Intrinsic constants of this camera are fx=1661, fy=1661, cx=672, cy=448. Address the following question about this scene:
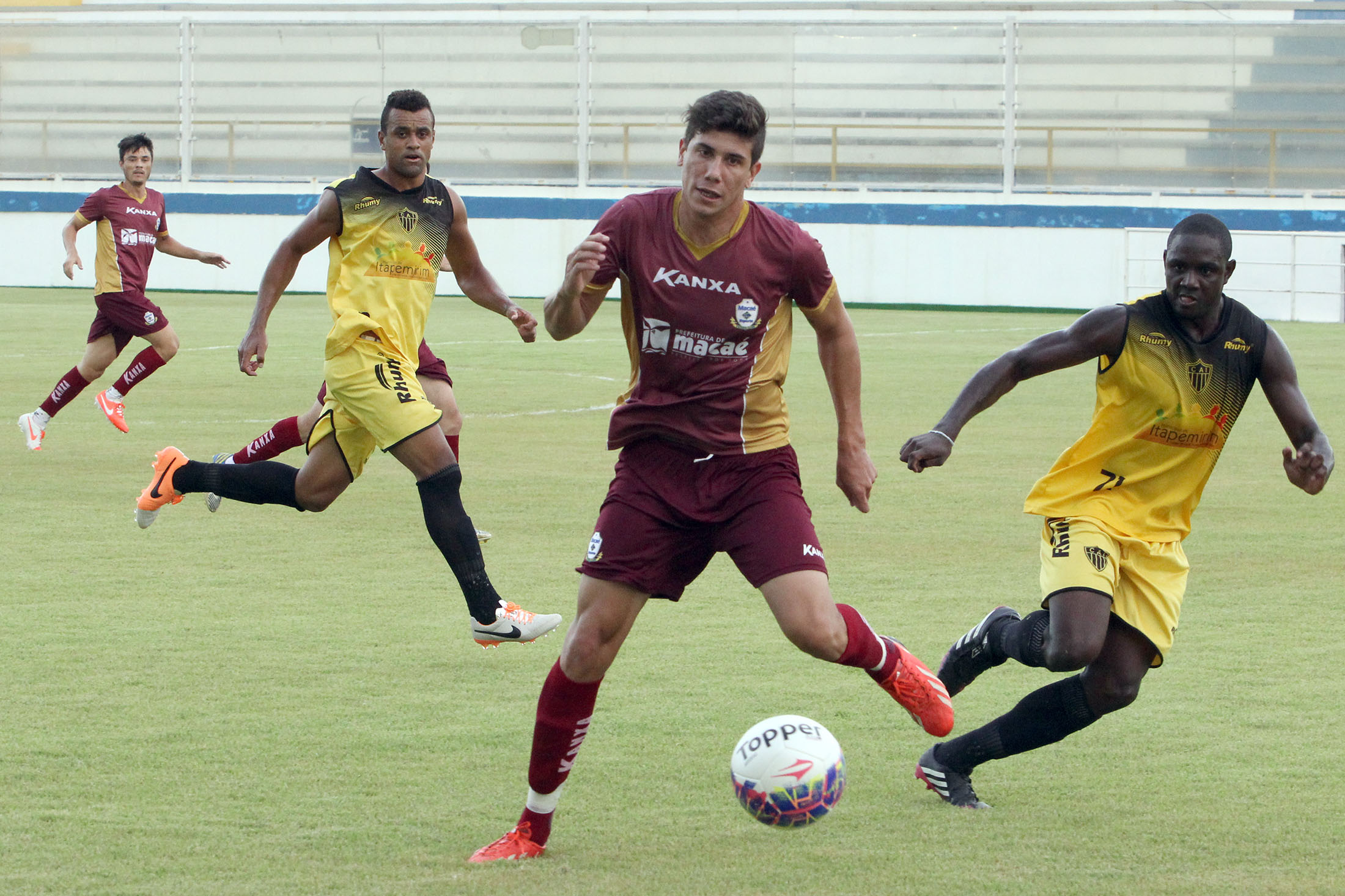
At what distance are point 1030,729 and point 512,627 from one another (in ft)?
7.38

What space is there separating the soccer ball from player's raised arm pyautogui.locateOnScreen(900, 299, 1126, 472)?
35.1 inches

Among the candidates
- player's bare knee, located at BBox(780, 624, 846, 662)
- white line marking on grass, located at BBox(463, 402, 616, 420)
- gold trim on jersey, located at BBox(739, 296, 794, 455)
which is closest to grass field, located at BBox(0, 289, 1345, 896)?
player's bare knee, located at BBox(780, 624, 846, 662)

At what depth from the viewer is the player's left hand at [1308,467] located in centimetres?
457

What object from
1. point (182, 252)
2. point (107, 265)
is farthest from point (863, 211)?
point (107, 265)

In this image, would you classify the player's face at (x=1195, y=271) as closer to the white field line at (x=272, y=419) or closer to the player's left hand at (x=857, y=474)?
the player's left hand at (x=857, y=474)

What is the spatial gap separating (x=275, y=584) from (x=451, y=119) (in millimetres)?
32214

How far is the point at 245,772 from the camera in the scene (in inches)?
193

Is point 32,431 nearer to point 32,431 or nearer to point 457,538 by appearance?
point 32,431

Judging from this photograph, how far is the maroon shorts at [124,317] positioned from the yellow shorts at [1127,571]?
1019 centimetres

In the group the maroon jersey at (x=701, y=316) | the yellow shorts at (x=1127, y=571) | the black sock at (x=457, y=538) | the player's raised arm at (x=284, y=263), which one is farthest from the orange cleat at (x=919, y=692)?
the player's raised arm at (x=284, y=263)

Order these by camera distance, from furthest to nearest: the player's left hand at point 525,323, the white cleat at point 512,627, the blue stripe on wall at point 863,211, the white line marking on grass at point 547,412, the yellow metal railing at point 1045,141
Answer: the yellow metal railing at point 1045,141, the blue stripe on wall at point 863,211, the white line marking on grass at point 547,412, the player's left hand at point 525,323, the white cleat at point 512,627

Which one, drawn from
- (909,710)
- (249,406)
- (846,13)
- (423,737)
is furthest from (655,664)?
(846,13)

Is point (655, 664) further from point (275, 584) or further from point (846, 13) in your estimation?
point (846, 13)

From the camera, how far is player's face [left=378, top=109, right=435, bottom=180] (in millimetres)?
7250
